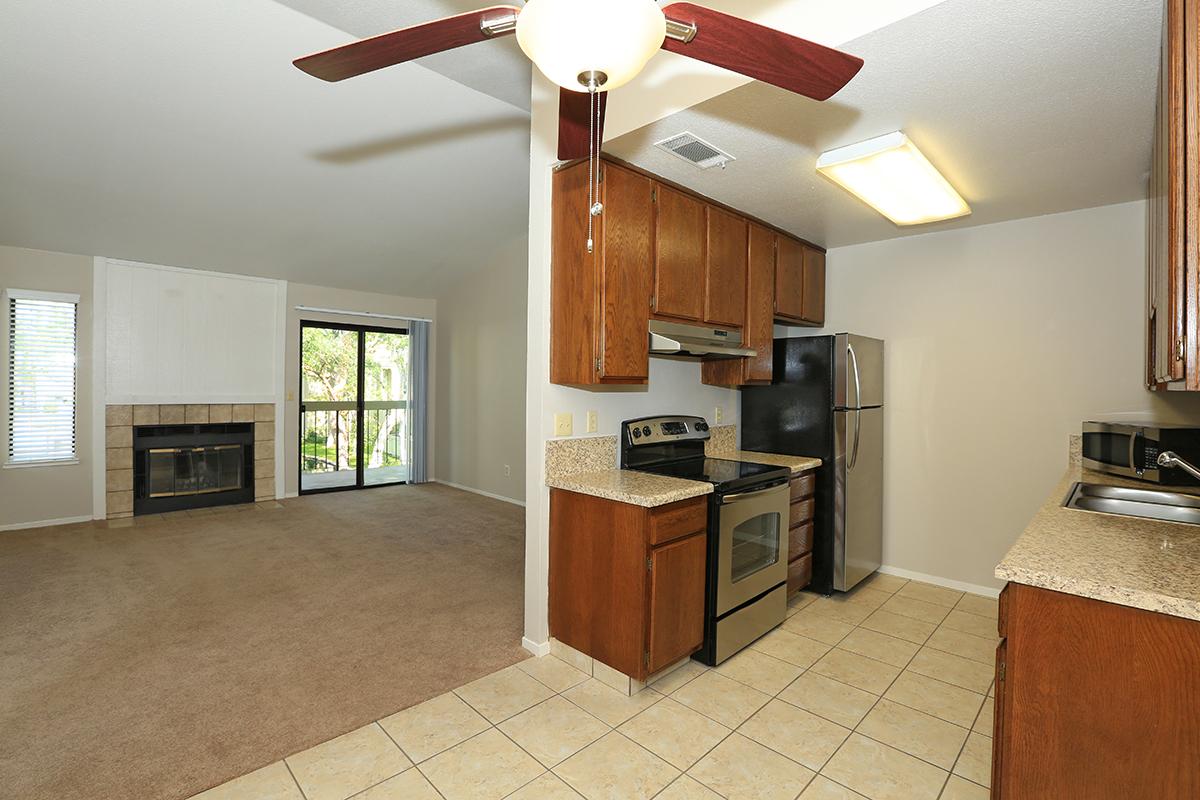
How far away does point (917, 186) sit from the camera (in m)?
2.72

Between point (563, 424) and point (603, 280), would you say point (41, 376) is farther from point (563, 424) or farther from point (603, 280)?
point (603, 280)

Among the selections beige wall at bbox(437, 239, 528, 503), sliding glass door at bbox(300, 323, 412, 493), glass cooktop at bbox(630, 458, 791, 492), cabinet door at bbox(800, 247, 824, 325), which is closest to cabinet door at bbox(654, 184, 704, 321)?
glass cooktop at bbox(630, 458, 791, 492)

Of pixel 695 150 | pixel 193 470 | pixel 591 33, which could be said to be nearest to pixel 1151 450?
pixel 695 150

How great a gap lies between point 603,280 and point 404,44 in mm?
1341

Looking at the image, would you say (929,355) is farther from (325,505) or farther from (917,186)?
(325,505)

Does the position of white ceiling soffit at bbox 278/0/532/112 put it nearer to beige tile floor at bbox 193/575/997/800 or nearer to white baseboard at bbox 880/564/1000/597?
beige tile floor at bbox 193/575/997/800

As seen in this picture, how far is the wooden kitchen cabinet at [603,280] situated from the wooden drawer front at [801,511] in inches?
51.7

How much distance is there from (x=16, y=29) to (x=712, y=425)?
4.27m

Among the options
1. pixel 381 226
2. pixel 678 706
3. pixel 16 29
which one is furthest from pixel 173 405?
pixel 678 706

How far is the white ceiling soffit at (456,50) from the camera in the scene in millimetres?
2443

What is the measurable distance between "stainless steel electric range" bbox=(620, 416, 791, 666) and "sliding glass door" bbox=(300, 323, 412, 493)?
16.4 feet

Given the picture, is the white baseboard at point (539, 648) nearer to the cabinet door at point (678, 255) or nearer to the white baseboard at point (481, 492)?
the cabinet door at point (678, 255)

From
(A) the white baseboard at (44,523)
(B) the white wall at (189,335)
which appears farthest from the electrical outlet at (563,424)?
(A) the white baseboard at (44,523)

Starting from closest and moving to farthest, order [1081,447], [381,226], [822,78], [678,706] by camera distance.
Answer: [822,78] < [678,706] < [1081,447] < [381,226]
